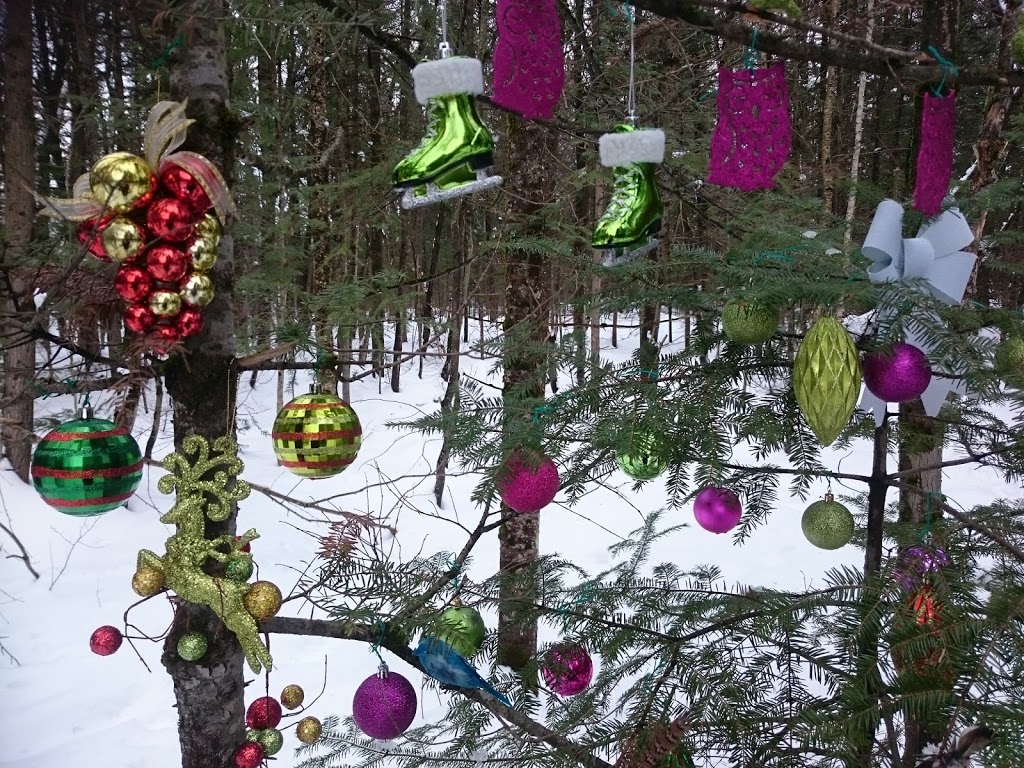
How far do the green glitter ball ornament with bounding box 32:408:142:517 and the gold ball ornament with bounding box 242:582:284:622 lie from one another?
14.0 inches

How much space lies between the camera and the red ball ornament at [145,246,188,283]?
1.25m

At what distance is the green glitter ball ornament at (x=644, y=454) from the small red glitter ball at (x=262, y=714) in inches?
48.1

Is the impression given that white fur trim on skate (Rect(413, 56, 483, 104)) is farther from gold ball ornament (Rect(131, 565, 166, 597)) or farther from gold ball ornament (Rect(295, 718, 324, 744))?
gold ball ornament (Rect(295, 718, 324, 744))

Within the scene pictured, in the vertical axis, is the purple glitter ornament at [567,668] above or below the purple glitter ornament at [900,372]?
below

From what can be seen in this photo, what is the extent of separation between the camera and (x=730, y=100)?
138 centimetres

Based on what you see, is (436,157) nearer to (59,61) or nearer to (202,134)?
(202,134)

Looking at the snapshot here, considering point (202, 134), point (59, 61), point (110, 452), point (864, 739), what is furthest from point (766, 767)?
point (59, 61)

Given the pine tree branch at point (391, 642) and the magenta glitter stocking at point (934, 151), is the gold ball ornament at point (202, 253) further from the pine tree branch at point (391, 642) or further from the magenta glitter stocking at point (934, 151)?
the magenta glitter stocking at point (934, 151)

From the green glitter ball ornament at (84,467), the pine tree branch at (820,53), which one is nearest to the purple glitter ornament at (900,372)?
the pine tree branch at (820,53)

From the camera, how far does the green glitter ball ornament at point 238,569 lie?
142cm

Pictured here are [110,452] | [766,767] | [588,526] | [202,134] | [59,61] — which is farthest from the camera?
Result: [588,526]

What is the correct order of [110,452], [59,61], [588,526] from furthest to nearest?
1. [588,526]
2. [59,61]
3. [110,452]

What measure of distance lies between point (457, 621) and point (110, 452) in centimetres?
83

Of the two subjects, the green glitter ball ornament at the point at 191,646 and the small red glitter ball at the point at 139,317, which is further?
the green glitter ball ornament at the point at 191,646
